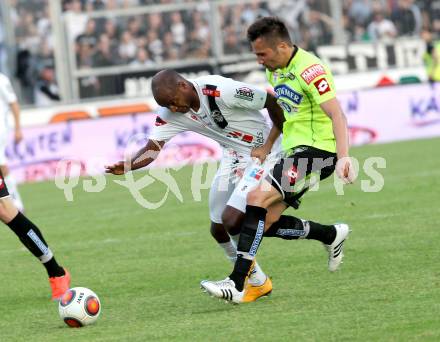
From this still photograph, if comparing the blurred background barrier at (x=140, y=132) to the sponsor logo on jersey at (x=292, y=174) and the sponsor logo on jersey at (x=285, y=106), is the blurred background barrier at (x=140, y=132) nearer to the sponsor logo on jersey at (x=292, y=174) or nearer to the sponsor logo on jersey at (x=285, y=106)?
the sponsor logo on jersey at (x=285, y=106)

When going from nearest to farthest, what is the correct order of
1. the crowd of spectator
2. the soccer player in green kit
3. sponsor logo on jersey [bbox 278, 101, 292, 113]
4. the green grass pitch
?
the green grass pitch < the soccer player in green kit < sponsor logo on jersey [bbox 278, 101, 292, 113] < the crowd of spectator

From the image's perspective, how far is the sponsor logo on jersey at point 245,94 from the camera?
7461 mm

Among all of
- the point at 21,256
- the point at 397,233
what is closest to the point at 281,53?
the point at 397,233

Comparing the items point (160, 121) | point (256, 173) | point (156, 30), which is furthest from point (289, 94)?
point (156, 30)

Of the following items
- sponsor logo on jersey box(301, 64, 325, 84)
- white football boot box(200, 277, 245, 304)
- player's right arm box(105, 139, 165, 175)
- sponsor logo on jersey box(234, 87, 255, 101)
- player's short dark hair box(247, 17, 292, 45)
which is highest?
player's short dark hair box(247, 17, 292, 45)

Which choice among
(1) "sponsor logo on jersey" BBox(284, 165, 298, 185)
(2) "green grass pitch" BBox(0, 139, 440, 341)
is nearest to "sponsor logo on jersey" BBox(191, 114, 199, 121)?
(1) "sponsor logo on jersey" BBox(284, 165, 298, 185)

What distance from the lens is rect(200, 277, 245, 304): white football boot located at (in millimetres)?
6910

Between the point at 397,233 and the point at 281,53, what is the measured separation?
322cm

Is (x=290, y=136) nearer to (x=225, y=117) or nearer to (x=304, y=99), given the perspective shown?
(x=304, y=99)

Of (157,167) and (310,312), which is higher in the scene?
(310,312)

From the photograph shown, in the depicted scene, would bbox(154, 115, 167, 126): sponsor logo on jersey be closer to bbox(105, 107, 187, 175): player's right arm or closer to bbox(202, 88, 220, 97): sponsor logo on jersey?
bbox(105, 107, 187, 175): player's right arm

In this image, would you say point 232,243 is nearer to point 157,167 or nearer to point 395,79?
point 157,167

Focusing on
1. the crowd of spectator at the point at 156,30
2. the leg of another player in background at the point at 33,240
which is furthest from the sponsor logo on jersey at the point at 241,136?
the crowd of spectator at the point at 156,30

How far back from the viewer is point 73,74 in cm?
2219
